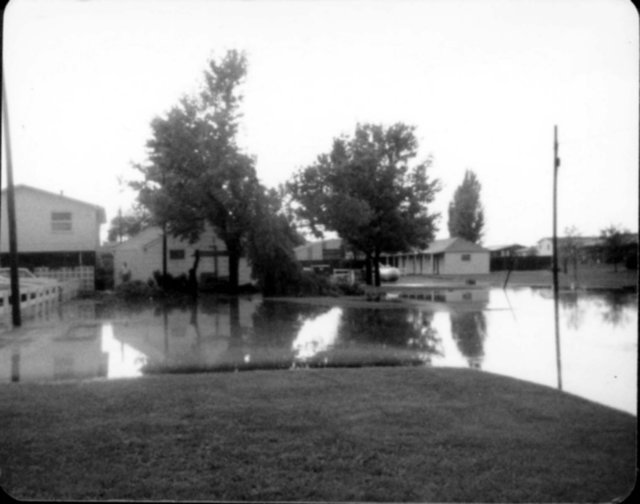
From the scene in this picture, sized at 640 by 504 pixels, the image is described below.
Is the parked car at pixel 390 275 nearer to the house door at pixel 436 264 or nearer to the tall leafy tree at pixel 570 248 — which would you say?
the house door at pixel 436 264

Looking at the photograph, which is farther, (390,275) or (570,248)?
(390,275)

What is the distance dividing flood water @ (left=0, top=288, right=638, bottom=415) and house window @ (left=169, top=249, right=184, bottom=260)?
29.9 feet

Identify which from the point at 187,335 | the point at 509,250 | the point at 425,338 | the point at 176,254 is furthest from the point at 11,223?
the point at 176,254

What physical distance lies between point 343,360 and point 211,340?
3.06 metres

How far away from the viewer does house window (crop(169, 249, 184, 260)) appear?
2518cm

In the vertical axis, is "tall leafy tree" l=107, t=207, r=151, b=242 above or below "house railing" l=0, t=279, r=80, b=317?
above

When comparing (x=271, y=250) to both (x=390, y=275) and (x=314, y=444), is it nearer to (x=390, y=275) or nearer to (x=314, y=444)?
(x=390, y=275)

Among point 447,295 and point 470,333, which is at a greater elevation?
point 447,295

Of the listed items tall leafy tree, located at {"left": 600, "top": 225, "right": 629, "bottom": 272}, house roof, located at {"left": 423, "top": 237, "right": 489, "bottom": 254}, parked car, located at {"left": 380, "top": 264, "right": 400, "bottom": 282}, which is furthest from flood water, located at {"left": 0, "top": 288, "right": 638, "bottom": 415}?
house roof, located at {"left": 423, "top": 237, "right": 489, "bottom": 254}

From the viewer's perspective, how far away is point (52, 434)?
472cm

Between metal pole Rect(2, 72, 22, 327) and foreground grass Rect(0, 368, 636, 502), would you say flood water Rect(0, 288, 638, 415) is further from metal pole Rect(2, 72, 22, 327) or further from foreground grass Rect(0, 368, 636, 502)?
foreground grass Rect(0, 368, 636, 502)

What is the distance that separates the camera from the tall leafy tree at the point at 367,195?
7184 millimetres

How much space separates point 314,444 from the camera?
456cm

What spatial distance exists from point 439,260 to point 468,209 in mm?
6182
